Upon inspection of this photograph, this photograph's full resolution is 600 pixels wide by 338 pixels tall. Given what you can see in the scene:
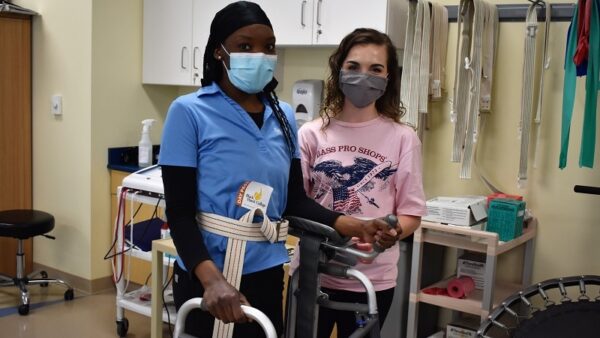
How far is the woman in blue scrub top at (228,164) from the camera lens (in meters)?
1.27

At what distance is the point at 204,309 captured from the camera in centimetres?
121

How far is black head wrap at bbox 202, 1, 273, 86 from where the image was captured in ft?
4.32

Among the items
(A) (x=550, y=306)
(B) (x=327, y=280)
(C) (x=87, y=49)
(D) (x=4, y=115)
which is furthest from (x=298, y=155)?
(D) (x=4, y=115)

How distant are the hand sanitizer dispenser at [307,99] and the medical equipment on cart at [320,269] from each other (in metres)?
1.86

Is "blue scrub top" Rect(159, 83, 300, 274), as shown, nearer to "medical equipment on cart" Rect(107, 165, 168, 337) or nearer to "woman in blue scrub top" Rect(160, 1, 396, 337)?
"woman in blue scrub top" Rect(160, 1, 396, 337)

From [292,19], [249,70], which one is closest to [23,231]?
[292,19]

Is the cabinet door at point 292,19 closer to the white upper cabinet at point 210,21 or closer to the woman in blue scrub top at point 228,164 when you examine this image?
the white upper cabinet at point 210,21

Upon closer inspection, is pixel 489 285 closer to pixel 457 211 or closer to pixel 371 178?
pixel 457 211

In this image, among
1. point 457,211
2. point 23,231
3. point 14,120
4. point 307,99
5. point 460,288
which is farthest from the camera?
point 14,120

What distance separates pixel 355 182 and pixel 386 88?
32cm

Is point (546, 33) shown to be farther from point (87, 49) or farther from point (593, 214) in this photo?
point (87, 49)

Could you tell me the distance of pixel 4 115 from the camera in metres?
3.98

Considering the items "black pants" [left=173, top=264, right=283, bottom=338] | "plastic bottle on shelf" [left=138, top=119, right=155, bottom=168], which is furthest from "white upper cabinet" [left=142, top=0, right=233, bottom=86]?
"black pants" [left=173, top=264, right=283, bottom=338]

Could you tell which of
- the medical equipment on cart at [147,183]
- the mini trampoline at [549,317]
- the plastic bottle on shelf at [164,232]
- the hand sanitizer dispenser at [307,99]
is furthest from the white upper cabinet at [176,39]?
the mini trampoline at [549,317]
